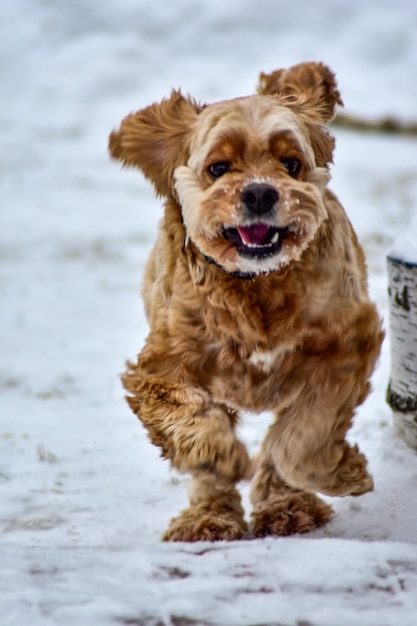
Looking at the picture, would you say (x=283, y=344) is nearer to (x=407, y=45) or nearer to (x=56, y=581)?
(x=56, y=581)

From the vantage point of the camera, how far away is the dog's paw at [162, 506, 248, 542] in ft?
12.0

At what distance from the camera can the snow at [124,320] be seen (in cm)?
248

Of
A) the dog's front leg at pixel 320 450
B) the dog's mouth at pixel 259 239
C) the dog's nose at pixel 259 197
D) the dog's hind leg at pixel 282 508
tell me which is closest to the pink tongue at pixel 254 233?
the dog's mouth at pixel 259 239

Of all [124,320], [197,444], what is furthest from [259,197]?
[124,320]

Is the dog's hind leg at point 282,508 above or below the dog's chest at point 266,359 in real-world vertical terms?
below

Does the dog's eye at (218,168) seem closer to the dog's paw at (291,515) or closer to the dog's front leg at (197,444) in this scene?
the dog's front leg at (197,444)

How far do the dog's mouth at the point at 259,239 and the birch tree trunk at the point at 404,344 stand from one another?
0.97m

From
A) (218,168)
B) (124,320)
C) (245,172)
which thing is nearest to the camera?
(245,172)

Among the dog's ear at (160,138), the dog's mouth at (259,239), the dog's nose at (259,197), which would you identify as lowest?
the dog's mouth at (259,239)

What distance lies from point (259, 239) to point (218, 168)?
34 cm

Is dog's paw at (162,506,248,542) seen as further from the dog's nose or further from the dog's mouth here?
the dog's nose

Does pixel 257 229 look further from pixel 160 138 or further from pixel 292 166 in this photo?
pixel 160 138

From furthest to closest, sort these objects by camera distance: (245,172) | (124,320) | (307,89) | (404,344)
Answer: (124,320) < (404,344) < (307,89) < (245,172)

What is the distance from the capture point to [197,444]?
3.17 m
